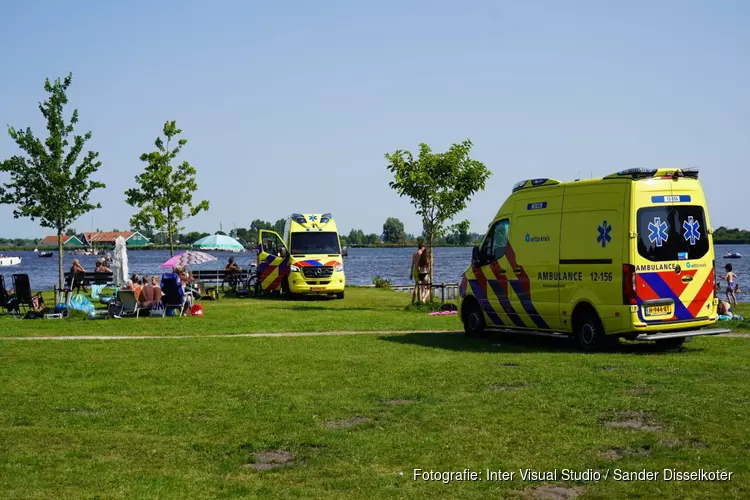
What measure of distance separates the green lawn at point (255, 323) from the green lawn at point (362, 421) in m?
4.84

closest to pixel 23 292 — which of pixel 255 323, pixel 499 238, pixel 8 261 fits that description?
pixel 255 323

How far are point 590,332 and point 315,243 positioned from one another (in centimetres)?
1845

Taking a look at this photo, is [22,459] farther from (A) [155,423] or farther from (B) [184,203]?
(B) [184,203]

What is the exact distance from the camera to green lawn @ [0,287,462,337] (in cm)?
1925

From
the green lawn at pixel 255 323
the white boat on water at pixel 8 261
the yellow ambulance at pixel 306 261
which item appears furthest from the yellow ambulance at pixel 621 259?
the white boat on water at pixel 8 261

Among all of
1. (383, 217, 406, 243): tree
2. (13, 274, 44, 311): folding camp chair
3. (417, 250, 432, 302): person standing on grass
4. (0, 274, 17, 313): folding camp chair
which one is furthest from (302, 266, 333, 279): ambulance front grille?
(383, 217, 406, 243): tree

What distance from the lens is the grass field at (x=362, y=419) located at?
22.5 ft

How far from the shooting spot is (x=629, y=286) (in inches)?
531

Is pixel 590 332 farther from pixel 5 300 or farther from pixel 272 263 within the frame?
pixel 272 263

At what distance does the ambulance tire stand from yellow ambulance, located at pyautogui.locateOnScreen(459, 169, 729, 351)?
0.02 meters

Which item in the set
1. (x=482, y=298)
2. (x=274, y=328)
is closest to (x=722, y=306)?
(x=482, y=298)

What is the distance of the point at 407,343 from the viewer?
1603cm

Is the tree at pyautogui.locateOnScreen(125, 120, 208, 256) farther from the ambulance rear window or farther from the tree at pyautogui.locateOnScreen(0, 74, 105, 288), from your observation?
the ambulance rear window

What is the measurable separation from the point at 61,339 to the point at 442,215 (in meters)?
13.2
